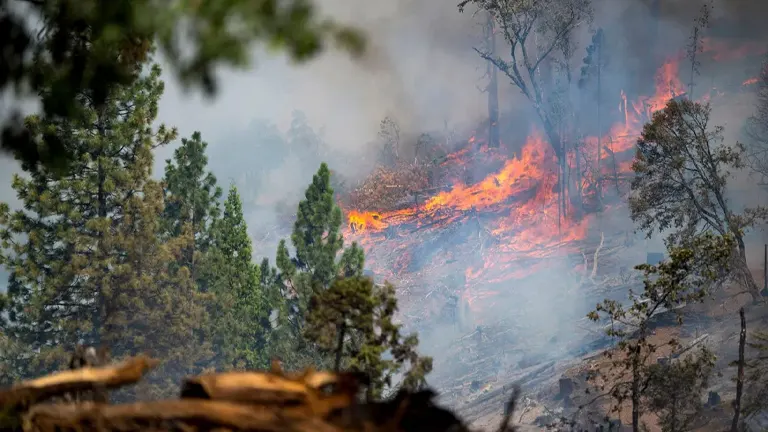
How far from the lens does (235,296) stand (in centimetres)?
3709

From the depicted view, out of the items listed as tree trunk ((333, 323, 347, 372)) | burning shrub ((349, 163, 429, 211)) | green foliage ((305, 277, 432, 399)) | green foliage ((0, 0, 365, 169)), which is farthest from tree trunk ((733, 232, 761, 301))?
burning shrub ((349, 163, 429, 211))

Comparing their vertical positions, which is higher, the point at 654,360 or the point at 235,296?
the point at 235,296

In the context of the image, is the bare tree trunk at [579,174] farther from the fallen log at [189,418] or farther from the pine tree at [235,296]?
the fallen log at [189,418]

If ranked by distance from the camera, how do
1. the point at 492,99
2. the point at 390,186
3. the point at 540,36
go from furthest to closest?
the point at 492,99 → the point at 540,36 → the point at 390,186

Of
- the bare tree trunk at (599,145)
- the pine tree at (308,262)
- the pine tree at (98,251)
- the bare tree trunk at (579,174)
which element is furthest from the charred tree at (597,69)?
the pine tree at (98,251)

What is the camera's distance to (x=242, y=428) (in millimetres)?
3307

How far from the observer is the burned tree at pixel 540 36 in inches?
2183

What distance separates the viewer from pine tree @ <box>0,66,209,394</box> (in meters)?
29.6

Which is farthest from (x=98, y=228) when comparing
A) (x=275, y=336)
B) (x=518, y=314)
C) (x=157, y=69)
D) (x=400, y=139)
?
(x=400, y=139)

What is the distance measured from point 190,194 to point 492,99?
132 ft

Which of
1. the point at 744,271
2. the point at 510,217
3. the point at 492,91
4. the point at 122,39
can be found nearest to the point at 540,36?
the point at 492,91

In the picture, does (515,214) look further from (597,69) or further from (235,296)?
(235,296)

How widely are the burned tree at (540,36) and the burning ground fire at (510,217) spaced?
131 inches

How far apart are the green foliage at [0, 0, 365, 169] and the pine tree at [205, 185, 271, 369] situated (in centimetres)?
3003
